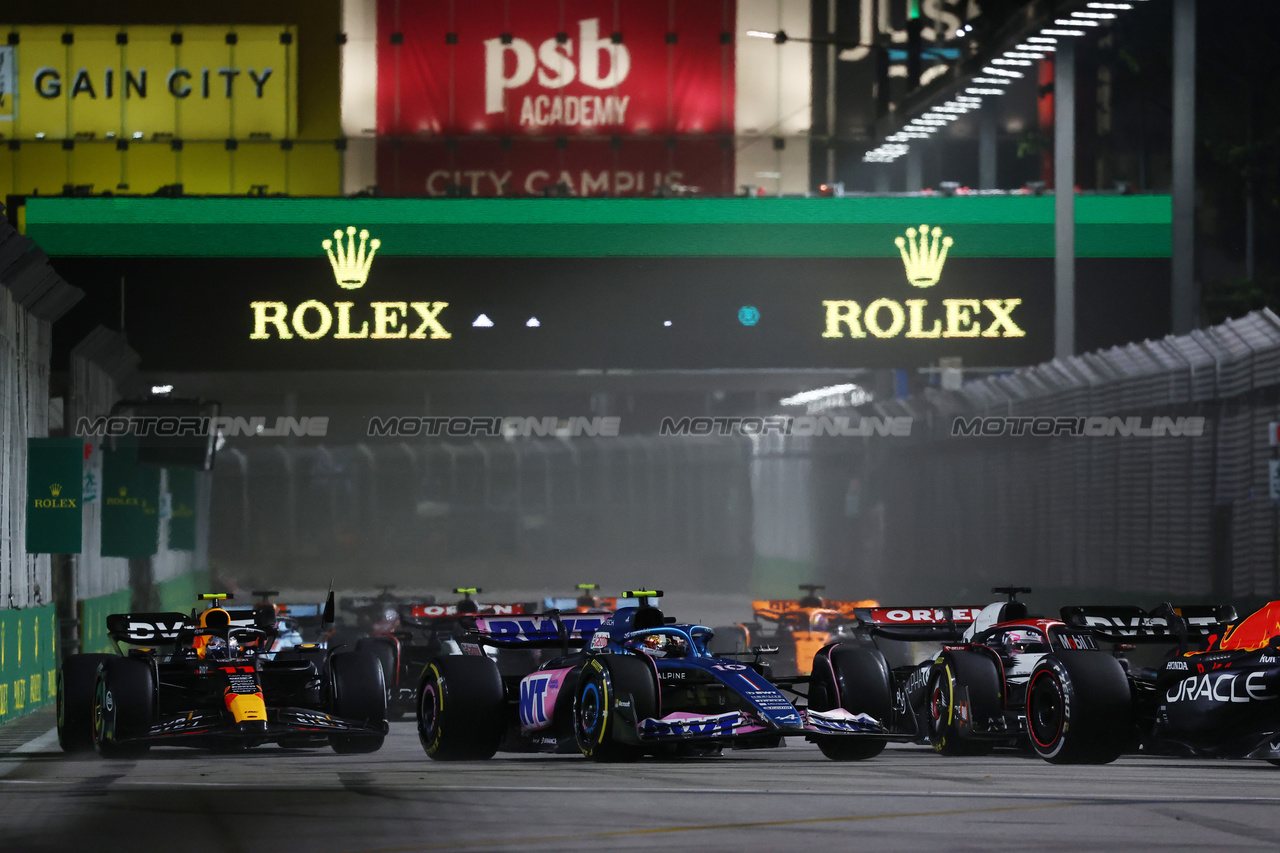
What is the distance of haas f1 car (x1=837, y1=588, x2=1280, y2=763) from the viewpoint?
11070 millimetres

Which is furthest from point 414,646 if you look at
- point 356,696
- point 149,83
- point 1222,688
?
point 149,83

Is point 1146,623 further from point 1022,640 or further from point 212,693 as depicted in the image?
point 212,693

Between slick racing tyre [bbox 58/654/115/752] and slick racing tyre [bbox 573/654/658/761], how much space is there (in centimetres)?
350

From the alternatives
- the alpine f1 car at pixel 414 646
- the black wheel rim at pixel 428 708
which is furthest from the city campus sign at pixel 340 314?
the black wheel rim at pixel 428 708

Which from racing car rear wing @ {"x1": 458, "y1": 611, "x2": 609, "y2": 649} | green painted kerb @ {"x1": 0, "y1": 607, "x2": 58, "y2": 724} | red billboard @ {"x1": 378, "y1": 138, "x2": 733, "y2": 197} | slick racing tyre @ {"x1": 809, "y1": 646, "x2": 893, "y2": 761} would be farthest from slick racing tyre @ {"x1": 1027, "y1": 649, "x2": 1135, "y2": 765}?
red billboard @ {"x1": 378, "y1": 138, "x2": 733, "y2": 197}

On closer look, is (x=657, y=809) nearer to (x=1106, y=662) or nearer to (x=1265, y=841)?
(x=1265, y=841)

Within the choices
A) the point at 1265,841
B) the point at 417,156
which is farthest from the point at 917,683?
the point at 417,156

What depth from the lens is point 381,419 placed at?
47.4 m

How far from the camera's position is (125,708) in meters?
12.7

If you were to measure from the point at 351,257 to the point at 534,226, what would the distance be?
206 cm

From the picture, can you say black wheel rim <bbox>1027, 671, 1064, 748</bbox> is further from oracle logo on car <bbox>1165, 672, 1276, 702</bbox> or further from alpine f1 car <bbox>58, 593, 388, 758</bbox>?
alpine f1 car <bbox>58, 593, 388, 758</bbox>

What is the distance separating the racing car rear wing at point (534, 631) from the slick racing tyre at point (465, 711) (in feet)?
1.85

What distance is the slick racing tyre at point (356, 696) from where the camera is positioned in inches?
535

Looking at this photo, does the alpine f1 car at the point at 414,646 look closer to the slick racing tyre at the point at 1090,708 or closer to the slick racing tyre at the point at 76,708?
the slick racing tyre at the point at 76,708
